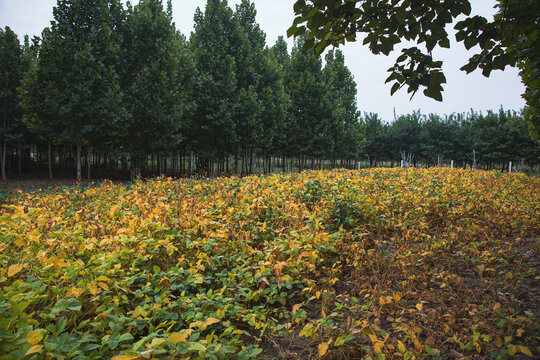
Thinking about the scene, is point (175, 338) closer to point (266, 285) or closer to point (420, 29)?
point (266, 285)

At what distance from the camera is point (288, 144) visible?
25.0 m

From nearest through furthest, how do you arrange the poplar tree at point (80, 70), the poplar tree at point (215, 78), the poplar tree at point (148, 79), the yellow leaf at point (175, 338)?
the yellow leaf at point (175, 338)
the poplar tree at point (80, 70)
the poplar tree at point (148, 79)
the poplar tree at point (215, 78)

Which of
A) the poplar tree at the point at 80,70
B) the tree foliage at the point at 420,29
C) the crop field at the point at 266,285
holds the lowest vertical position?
the crop field at the point at 266,285

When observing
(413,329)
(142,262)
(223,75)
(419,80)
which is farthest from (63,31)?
(413,329)

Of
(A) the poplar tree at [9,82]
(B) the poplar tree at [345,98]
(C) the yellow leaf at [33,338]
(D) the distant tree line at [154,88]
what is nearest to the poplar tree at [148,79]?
(D) the distant tree line at [154,88]

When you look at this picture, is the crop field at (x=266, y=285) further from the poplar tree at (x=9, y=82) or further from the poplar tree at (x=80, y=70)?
the poplar tree at (x=9, y=82)

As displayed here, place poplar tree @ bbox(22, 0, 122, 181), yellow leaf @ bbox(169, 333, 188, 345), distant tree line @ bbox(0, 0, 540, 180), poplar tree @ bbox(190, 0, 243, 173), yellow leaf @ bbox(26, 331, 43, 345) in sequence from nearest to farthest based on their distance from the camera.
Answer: yellow leaf @ bbox(26, 331, 43, 345), yellow leaf @ bbox(169, 333, 188, 345), poplar tree @ bbox(22, 0, 122, 181), distant tree line @ bbox(0, 0, 540, 180), poplar tree @ bbox(190, 0, 243, 173)

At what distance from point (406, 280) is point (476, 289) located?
29.0 inches

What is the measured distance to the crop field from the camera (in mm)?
2082

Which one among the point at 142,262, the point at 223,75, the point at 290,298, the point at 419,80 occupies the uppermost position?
the point at 223,75

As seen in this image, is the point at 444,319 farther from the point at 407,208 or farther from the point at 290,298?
the point at 407,208

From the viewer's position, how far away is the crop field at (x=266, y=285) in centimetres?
208

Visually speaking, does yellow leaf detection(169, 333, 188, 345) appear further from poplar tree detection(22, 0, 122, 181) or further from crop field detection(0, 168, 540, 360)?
poplar tree detection(22, 0, 122, 181)

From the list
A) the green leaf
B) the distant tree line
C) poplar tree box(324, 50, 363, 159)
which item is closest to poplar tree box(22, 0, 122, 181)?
the distant tree line
